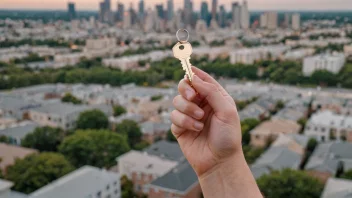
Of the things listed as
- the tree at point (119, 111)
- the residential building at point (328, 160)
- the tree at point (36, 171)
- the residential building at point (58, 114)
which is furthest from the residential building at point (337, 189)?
the residential building at point (58, 114)

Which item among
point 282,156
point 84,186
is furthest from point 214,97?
point 282,156

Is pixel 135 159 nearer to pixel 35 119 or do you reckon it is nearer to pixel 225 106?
pixel 35 119

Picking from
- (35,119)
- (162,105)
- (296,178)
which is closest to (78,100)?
(35,119)

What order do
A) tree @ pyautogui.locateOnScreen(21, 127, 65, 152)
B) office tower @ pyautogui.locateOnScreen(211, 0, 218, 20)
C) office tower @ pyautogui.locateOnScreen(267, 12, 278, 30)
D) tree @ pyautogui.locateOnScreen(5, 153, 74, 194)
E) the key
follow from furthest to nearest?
office tower @ pyautogui.locateOnScreen(211, 0, 218, 20), office tower @ pyautogui.locateOnScreen(267, 12, 278, 30), tree @ pyautogui.locateOnScreen(21, 127, 65, 152), tree @ pyautogui.locateOnScreen(5, 153, 74, 194), the key

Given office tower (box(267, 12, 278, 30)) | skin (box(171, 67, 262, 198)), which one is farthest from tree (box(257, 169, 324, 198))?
office tower (box(267, 12, 278, 30))

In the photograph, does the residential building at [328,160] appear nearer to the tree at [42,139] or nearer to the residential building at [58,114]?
the tree at [42,139]

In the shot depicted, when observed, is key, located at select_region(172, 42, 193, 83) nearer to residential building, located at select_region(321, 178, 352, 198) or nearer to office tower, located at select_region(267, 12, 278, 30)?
residential building, located at select_region(321, 178, 352, 198)
